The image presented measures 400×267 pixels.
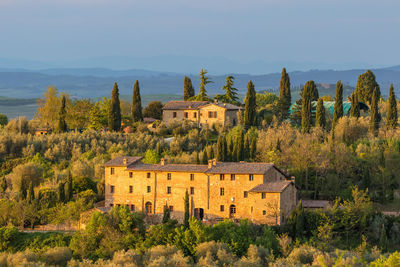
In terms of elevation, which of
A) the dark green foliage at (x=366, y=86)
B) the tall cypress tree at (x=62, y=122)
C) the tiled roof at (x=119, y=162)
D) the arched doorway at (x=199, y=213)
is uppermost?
the dark green foliage at (x=366, y=86)

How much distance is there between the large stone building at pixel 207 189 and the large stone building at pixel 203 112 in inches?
861

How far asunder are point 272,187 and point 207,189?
4.81 metres

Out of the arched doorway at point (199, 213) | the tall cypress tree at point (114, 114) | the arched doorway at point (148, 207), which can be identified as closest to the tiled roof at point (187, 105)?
the tall cypress tree at point (114, 114)

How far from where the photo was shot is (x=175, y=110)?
7288 centimetres

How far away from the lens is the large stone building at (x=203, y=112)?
230ft

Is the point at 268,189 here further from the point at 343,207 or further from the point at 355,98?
the point at 355,98

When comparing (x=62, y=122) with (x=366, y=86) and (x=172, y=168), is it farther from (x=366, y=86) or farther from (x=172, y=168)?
(x=366, y=86)

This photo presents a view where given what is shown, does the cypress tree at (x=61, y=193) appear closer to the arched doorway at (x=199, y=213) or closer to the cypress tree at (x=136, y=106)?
the arched doorway at (x=199, y=213)

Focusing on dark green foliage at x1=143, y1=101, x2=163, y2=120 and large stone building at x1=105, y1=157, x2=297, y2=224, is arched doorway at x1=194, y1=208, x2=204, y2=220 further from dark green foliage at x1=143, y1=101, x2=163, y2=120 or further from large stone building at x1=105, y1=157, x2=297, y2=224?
dark green foliage at x1=143, y1=101, x2=163, y2=120

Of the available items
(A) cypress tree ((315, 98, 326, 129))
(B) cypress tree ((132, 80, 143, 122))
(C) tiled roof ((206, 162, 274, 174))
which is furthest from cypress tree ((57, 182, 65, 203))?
(A) cypress tree ((315, 98, 326, 129))

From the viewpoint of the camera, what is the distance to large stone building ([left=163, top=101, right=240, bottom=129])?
230ft

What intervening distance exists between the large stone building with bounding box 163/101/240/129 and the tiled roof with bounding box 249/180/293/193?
80.7ft

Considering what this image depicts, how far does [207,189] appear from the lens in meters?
46.5

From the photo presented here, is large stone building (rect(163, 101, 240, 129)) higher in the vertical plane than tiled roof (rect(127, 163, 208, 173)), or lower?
higher
